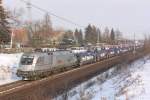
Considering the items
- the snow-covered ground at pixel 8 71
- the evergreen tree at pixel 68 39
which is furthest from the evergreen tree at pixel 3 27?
the evergreen tree at pixel 68 39

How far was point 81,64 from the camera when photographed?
56000 millimetres

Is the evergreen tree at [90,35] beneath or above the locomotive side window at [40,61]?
above

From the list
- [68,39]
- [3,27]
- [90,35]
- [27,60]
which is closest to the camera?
[27,60]

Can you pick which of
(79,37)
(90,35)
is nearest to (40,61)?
→ (79,37)

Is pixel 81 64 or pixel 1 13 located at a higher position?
pixel 1 13

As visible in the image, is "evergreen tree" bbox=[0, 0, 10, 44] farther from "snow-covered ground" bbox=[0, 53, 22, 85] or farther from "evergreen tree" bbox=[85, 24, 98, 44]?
"evergreen tree" bbox=[85, 24, 98, 44]

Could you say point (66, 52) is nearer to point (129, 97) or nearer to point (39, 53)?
point (39, 53)

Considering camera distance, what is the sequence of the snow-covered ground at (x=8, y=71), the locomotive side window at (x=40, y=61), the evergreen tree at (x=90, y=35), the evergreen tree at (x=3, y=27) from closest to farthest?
1. the locomotive side window at (x=40, y=61)
2. the snow-covered ground at (x=8, y=71)
3. the evergreen tree at (x=3, y=27)
4. the evergreen tree at (x=90, y=35)

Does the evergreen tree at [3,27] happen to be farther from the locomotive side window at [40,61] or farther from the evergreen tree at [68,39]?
the locomotive side window at [40,61]

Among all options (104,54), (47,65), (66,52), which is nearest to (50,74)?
(47,65)

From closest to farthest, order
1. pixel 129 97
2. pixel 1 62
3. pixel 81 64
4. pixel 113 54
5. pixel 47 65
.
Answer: pixel 129 97 → pixel 47 65 → pixel 1 62 → pixel 81 64 → pixel 113 54

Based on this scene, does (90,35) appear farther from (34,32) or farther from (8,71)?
(8,71)

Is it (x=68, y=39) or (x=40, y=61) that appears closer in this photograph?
(x=40, y=61)

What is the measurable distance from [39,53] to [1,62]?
15966 millimetres
